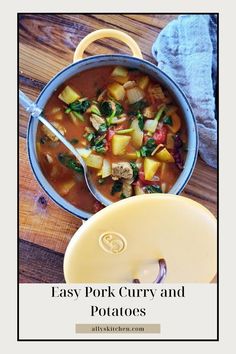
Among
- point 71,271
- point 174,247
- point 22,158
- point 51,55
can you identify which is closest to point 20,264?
point 71,271

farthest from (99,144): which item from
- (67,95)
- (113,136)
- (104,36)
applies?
→ (104,36)

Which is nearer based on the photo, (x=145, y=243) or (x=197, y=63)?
(x=145, y=243)

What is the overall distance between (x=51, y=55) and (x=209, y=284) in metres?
0.67

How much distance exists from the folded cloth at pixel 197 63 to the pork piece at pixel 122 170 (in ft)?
0.62

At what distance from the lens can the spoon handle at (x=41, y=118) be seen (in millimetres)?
1304

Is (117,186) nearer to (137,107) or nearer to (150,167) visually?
(150,167)

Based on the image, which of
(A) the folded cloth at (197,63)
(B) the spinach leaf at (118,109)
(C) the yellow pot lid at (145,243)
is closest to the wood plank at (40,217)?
(C) the yellow pot lid at (145,243)

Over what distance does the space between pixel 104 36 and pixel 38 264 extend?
22.7 inches

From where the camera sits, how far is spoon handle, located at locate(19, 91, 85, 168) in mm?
1304

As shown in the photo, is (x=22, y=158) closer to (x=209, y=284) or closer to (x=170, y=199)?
(x=170, y=199)

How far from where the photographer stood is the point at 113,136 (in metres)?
Answer: 1.33

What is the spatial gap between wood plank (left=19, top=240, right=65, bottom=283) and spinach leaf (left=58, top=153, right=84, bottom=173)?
22 centimetres

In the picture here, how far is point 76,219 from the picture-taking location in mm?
1378

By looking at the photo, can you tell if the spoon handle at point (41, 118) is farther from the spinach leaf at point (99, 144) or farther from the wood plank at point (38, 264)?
the wood plank at point (38, 264)
